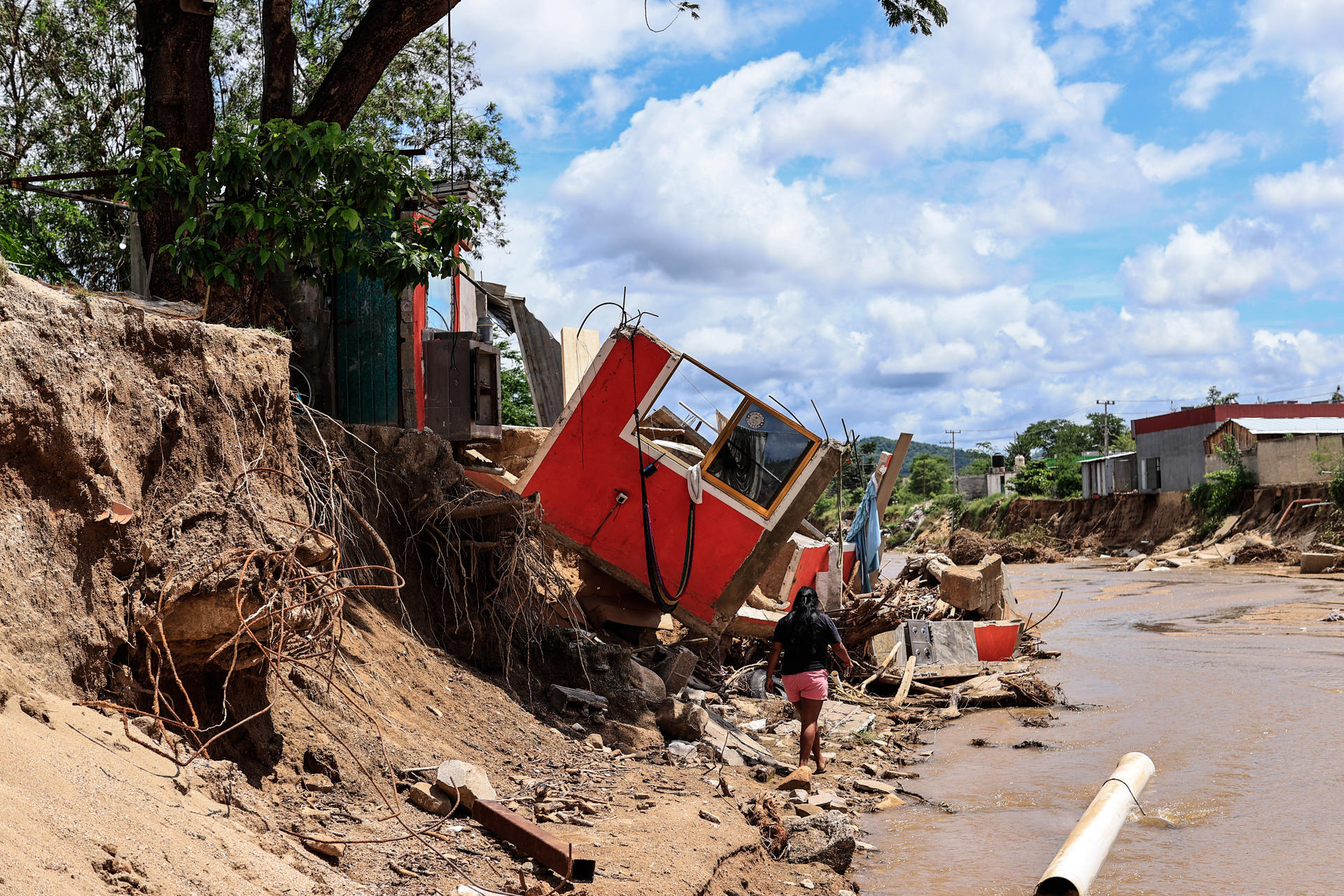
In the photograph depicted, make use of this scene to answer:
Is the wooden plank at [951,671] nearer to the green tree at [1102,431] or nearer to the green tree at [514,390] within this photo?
the green tree at [514,390]

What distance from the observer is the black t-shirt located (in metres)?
8.59

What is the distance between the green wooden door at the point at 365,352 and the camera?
9.66 m

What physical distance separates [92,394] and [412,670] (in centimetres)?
325

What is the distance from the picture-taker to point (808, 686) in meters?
8.53

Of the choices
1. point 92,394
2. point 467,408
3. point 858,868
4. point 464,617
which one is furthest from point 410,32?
point 858,868

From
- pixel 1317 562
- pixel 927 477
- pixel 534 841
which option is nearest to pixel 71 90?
pixel 534 841

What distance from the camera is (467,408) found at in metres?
9.55

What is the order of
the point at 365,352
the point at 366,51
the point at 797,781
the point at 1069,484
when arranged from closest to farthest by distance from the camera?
the point at 797,781
the point at 366,51
the point at 365,352
the point at 1069,484

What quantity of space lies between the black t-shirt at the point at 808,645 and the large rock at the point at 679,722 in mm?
933

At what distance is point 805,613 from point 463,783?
4276 mm

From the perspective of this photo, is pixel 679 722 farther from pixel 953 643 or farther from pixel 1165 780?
pixel 953 643

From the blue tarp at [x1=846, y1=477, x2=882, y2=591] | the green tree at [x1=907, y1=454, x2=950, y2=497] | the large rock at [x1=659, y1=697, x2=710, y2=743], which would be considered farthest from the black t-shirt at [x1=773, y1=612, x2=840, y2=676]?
the green tree at [x1=907, y1=454, x2=950, y2=497]

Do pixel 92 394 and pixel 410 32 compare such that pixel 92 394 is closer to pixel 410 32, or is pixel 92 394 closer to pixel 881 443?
pixel 410 32

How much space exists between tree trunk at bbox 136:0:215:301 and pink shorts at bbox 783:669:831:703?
20.3 feet
